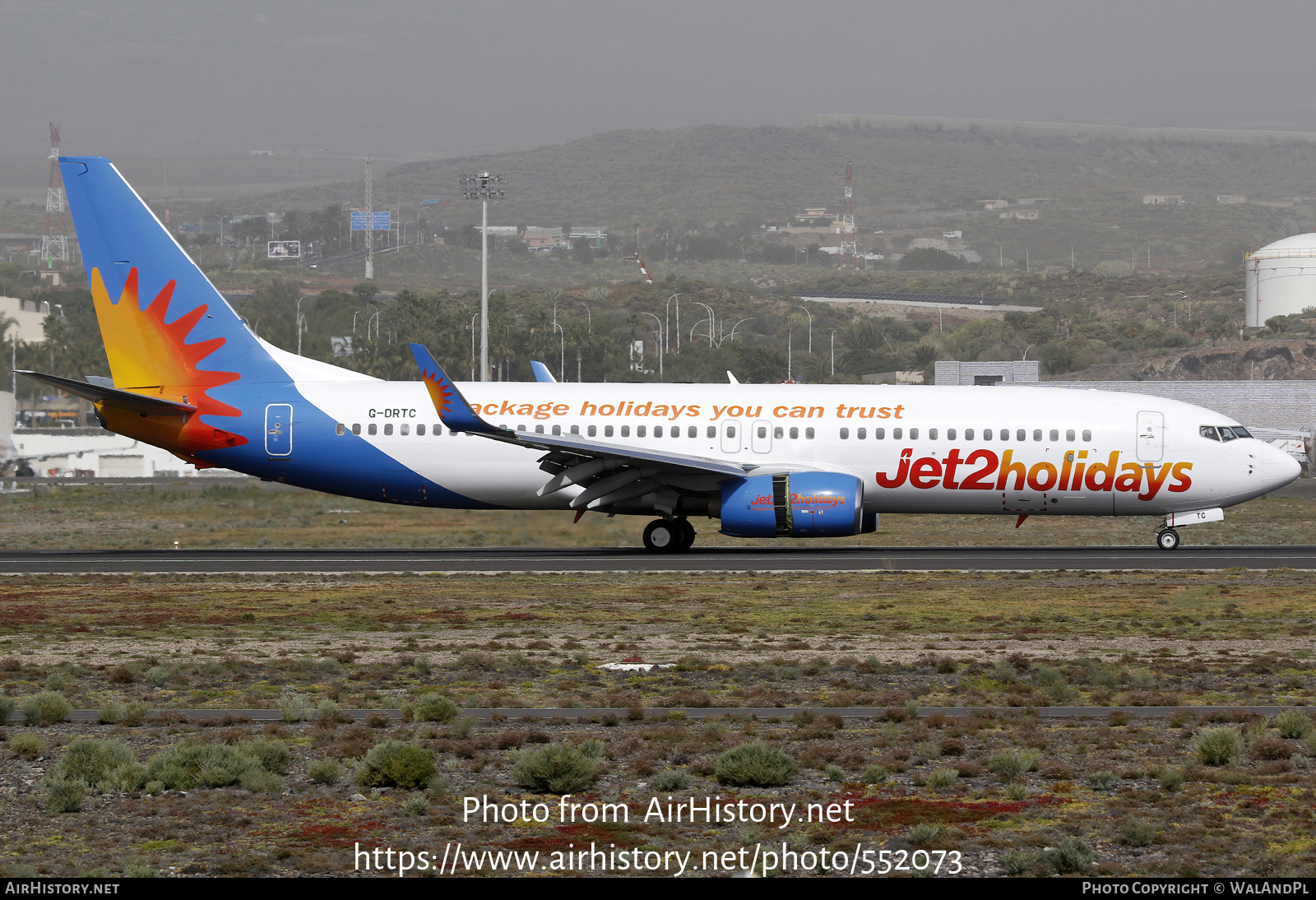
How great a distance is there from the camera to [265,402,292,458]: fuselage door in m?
32.3

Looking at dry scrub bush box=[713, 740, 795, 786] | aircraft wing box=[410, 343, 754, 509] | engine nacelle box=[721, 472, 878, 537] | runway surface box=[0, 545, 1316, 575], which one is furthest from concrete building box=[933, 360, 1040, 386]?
dry scrub bush box=[713, 740, 795, 786]

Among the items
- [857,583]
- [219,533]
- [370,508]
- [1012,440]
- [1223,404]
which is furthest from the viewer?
[1223,404]

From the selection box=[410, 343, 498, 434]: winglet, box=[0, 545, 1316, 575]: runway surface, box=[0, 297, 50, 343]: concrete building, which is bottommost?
box=[0, 545, 1316, 575]: runway surface

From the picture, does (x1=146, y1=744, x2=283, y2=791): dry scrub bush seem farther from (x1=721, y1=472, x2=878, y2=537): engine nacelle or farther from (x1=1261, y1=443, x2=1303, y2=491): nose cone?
(x1=1261, y1=443, x2=1303, y2=491): nose cone

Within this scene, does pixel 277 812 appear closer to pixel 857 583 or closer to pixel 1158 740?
pixel 1158 740

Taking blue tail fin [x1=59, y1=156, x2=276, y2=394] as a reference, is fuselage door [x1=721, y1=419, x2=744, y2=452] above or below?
below

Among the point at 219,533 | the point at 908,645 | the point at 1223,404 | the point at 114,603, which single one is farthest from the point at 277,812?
the point at 1223,404

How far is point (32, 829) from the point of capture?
10.5 metres

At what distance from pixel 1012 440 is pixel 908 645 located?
44.6ft

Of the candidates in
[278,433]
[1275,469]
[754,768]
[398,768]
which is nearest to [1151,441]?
[1275,469]

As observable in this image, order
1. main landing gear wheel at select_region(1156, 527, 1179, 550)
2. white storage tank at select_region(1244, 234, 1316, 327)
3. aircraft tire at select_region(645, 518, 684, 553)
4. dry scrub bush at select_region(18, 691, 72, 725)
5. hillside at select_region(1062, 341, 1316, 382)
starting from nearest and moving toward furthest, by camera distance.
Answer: dry scrub bush at select_region(18, 691, 72, 725) → aircraft tire at select_region(645, 518, 684, 553) → main landing gear wheel at select_region(1156, 527, 1179, 550) → hillside at select_region(1062, 341, 1316, 382) → white storage tank at select_region(1244, 234, 1316, 327)

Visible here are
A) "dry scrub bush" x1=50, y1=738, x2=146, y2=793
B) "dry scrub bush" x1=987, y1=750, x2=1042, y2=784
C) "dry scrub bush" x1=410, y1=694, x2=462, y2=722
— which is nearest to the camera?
"dry scrub bush" x1=50, y1=738, x2=146, y2=793

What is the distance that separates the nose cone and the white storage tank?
160498mm

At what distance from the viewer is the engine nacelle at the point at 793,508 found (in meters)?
30.2
